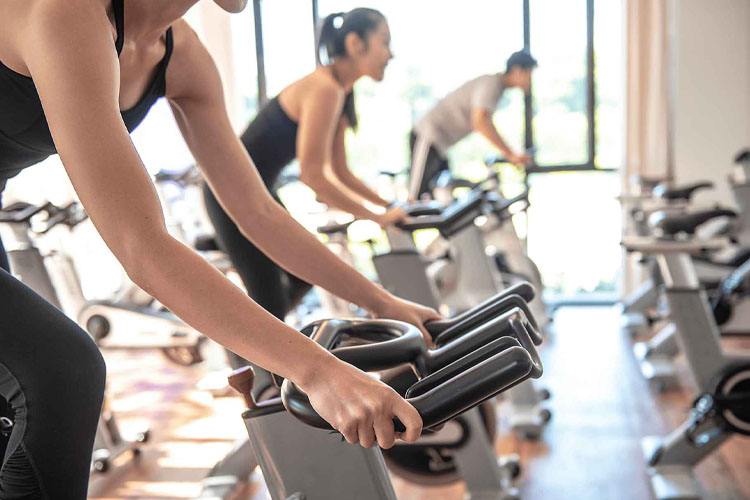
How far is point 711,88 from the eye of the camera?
5.01 m

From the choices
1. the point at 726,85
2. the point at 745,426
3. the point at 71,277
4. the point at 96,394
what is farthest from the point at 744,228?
the point at 96,394

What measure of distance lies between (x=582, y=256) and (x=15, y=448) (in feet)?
15.9

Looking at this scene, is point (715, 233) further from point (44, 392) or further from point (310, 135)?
point (44, 392)

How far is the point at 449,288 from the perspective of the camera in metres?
3.70

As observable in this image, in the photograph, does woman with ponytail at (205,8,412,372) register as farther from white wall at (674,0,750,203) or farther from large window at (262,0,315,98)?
large window at (262,0,315,98)

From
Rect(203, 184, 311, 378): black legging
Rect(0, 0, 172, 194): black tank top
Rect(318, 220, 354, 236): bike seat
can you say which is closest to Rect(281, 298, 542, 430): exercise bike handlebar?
Rect(0, 0, 172, 194): black tank top

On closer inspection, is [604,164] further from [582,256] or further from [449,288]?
[449,288]

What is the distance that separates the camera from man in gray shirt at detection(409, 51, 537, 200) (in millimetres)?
4312

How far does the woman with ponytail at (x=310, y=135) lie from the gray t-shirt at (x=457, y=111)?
6.68ft

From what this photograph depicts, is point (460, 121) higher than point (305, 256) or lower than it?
lower

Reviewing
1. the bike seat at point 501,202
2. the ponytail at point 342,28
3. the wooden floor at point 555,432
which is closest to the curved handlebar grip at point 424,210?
the ponytail at point 342,28

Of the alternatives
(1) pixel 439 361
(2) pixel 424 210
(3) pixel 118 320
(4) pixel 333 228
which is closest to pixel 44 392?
(1) pixel 439 361

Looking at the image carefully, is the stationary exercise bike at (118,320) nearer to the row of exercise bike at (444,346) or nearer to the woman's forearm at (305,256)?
the row of exercise bike at (444,346)

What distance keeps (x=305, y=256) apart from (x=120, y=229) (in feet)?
1.32
